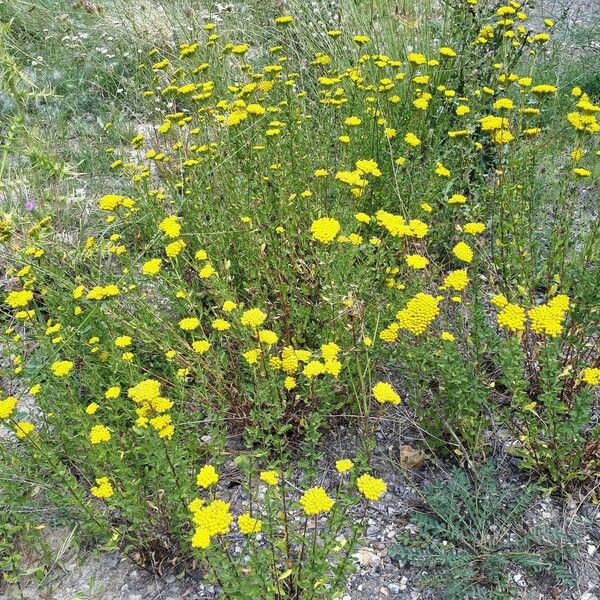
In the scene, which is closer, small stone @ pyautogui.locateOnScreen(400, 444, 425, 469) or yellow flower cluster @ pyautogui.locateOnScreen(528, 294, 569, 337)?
yellow flower cluster @ pyautogui.locateOnScreen(528, 294, 569, 337)

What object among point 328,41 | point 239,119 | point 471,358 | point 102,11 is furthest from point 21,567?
point 102,11

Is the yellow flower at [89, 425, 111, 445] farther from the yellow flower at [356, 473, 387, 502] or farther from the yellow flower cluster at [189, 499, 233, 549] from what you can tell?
the yellow flower at [356, 473, 387, 502]

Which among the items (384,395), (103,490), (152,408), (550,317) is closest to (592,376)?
(550,317)

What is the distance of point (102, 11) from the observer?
6484mm

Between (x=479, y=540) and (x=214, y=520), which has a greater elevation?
(x=214, y=520)

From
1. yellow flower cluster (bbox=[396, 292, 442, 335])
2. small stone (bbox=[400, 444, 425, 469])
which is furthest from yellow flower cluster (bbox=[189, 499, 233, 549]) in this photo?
small stone (bbox=[400, 444, 425, 469])

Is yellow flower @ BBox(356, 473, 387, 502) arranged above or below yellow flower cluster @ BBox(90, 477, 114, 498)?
above

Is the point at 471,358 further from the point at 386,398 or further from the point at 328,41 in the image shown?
the point at 328,41

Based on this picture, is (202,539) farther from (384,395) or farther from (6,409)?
(6,409)

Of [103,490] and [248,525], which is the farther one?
[103,490]

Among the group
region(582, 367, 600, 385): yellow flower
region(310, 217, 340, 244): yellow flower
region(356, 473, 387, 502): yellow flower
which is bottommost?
region(582, 367, 600, 385): yellow flower

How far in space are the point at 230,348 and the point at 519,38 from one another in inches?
98.7

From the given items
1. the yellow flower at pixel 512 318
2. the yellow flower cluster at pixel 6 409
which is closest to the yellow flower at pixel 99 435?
the yellow flower cluster at pixel 6 409

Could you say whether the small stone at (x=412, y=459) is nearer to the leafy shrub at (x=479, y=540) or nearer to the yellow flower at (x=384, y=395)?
the leafy shrub at (x=479, y=540)
